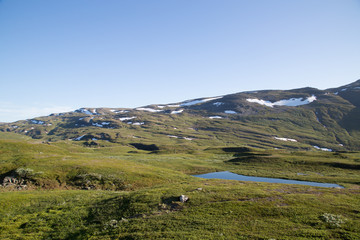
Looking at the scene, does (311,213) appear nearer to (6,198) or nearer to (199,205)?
(199,205)

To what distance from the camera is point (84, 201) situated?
3192cm

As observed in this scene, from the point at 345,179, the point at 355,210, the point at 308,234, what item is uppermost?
the point at 308,234

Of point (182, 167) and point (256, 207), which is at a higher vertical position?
point (256, 207)

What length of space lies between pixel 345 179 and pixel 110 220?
71806 millimetres

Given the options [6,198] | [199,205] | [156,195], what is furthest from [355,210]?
[6,198]

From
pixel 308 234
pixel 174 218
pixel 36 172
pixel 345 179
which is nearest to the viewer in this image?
pixel 308 234

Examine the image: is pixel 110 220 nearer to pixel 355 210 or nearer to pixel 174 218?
pixel 174 218

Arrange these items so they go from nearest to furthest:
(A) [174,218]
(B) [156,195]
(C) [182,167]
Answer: (A) [174,218]
(B) [156,195]
(C) [182,167]

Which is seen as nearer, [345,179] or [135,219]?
[135,219]

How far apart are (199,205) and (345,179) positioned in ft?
197

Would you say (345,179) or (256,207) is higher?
(256,207)

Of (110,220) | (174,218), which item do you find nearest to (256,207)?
(174,218)

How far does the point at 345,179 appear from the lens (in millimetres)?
60344

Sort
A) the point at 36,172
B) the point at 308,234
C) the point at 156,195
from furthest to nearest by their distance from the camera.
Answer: the point at 36,172
the point at 156,195
the point at 308,234
